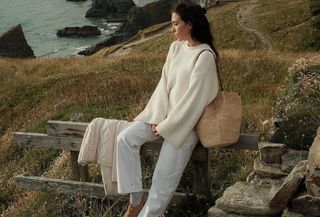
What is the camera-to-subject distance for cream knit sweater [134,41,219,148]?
20.8 ft

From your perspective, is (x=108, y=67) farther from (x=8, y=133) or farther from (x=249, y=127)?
(x=249, y=127)

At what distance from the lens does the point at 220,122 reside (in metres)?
6.29

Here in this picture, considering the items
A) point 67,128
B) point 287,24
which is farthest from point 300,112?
point 287,24

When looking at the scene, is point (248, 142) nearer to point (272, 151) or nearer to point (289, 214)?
point (272, 151)

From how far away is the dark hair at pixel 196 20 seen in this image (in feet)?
21.6

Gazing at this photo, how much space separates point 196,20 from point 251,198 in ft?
7.23

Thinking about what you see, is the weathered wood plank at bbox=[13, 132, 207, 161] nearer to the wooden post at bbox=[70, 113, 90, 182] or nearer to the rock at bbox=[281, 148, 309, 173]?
the wooden post at bbox=[70, 113, 90, 182]

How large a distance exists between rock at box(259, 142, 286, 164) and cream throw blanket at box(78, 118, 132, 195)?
173cm

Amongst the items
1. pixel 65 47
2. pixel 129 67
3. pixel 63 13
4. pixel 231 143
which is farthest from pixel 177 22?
pixel 63 13

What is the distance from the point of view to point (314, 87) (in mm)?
7473

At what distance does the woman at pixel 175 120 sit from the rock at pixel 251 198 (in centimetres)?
76

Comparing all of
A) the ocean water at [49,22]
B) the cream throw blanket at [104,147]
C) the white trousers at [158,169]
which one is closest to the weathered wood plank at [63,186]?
the cream throw blanket at [104,147]

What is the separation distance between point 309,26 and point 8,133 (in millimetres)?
40241

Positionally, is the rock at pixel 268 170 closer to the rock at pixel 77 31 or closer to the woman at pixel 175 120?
the woman at pixel 175 120
